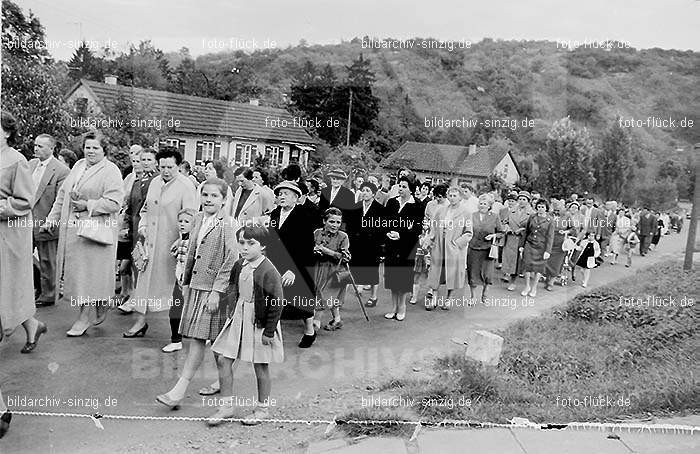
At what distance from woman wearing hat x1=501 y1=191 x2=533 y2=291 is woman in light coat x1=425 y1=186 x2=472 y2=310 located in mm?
2516

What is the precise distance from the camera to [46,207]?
6.63 metres

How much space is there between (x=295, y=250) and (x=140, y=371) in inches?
66.9

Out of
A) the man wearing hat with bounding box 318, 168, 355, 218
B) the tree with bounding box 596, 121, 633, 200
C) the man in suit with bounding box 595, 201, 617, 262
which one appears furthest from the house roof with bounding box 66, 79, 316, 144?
the man in suit with bounding box 595, 201, 617, 262

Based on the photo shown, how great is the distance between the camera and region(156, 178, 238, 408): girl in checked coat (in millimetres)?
4453

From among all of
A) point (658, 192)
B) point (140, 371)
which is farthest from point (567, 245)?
point (140, 371)

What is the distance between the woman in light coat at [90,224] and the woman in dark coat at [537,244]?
6510 millimetres

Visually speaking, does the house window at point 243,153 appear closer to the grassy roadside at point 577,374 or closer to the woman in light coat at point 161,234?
the woman in light coat at point 161,234

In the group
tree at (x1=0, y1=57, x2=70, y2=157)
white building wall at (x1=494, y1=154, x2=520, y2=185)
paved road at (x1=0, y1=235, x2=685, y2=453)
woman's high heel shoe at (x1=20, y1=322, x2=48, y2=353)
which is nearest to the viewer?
paved road at (x1=0, y1=235, x2=685, y2=453)

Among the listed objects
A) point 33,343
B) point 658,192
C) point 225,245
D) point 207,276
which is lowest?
point 33,343

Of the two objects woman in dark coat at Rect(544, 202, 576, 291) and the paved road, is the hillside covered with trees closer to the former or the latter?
the paved road

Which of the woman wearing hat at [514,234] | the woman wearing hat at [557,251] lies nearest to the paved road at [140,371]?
the woman wearing hat at [514,234]

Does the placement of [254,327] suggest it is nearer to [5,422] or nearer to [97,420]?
[97,420]

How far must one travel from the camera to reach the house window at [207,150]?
5.42m

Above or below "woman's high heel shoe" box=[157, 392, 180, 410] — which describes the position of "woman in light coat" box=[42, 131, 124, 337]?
above
